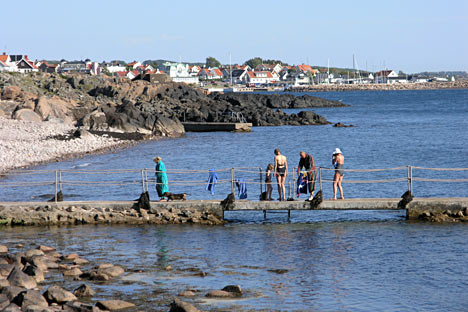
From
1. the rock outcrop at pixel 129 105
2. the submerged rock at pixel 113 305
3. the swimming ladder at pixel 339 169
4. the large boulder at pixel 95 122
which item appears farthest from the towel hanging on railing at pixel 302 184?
the rock outcrop at pixel 129 105

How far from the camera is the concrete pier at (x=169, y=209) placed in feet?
73.0

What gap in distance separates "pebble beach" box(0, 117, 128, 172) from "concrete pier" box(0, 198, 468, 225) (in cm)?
1500

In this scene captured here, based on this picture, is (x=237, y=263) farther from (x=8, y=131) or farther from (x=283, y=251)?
(x=8, y=131)

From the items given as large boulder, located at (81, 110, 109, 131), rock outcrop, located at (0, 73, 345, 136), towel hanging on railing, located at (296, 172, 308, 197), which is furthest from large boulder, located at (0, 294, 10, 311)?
rock outcrop, located at (0, 73, 345, 136)

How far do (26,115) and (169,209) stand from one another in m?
38.7

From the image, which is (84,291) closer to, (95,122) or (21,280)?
(21,280)

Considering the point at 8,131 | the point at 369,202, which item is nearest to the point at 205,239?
the point at 369,202

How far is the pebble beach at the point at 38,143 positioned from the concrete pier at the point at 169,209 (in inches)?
591

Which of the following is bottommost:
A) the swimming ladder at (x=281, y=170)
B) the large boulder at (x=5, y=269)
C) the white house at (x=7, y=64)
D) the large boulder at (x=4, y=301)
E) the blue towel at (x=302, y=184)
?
the large boulder at (x=5, y=269)

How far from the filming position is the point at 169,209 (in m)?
22.6

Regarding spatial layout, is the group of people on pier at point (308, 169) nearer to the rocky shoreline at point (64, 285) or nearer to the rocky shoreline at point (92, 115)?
the rocky shoreline at point (64, 285)

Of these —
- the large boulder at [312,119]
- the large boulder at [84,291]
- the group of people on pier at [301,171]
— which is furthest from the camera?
the large boulder at [312,119]

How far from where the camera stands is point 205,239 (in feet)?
67.7

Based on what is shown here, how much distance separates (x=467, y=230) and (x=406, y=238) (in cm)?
220
